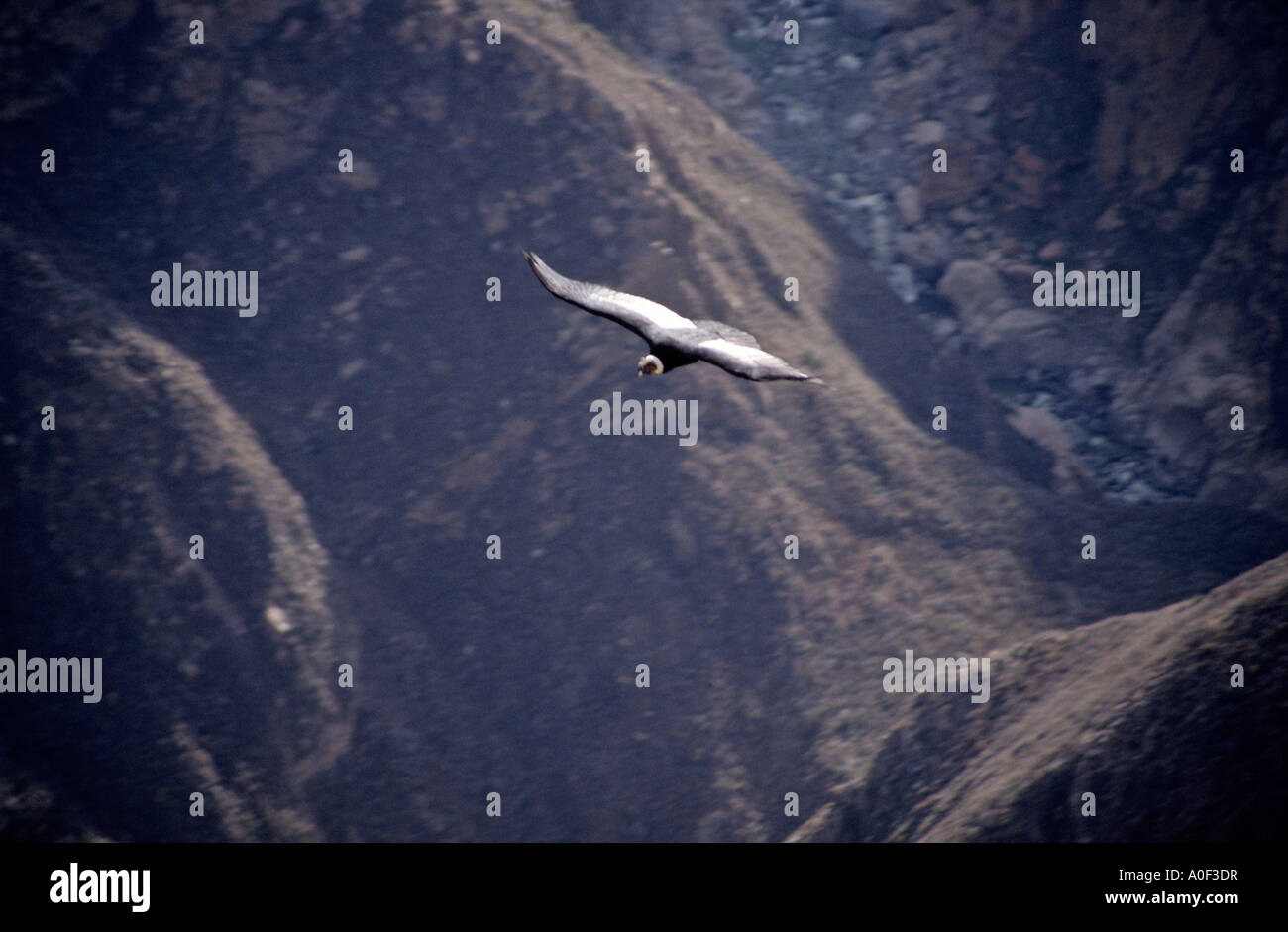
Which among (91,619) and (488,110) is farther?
(488,110)

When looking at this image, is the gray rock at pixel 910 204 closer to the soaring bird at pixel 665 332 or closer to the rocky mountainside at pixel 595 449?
the rocky mountainside at pixel 595 449

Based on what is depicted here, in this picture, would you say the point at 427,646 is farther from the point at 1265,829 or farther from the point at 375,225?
the point at 1265,829

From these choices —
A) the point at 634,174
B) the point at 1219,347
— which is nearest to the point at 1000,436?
the point at 1219,347

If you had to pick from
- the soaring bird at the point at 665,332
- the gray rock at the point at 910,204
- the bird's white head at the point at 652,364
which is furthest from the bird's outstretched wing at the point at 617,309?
the gray rock at the point at 910,204

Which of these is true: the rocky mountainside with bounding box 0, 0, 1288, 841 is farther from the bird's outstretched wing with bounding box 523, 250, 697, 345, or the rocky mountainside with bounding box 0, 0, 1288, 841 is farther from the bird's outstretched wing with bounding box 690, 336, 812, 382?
the bird's outstretched wing with bounding box 523, 250, 697, 345

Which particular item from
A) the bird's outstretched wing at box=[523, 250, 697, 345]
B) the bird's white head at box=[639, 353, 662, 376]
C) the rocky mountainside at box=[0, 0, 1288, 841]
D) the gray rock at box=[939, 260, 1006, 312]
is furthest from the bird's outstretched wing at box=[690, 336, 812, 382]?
the gray rock at box=[939, 260, 1006, 312]

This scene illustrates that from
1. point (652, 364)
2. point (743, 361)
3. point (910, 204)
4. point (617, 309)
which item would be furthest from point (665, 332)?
point (910, 204)
